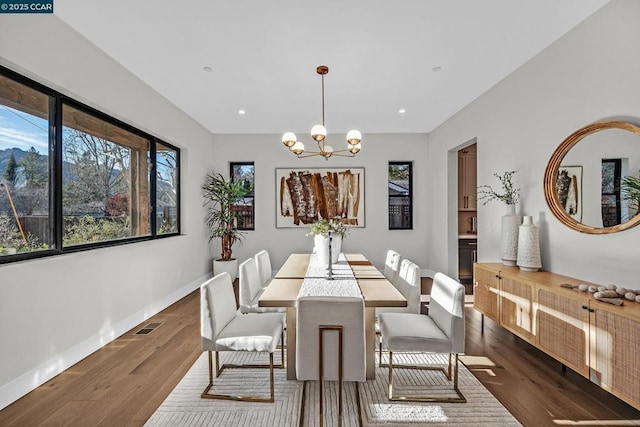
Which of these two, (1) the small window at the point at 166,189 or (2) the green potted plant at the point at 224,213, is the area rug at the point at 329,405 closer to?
(1) the small window at the point at 166,189

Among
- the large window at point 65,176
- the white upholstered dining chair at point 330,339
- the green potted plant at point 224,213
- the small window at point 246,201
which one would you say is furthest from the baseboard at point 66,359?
the small window at point 246,201

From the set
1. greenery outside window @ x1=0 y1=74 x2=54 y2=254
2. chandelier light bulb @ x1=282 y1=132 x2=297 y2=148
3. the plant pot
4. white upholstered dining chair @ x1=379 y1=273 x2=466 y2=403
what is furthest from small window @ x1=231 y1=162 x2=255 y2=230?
white upholstered dining chair @ x1=379 y1=273 x2=466 y2=403

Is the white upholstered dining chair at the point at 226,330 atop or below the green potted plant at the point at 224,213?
below

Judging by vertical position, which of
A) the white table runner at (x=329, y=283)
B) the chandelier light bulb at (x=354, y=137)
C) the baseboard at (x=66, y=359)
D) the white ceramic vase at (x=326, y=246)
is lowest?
the baseboard at (x=66, y=359)

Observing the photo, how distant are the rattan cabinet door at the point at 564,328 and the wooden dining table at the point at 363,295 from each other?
1164mm

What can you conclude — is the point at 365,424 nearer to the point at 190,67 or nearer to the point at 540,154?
the point at 540,154

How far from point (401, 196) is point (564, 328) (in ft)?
13.1

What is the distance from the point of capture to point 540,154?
2990 millimetres

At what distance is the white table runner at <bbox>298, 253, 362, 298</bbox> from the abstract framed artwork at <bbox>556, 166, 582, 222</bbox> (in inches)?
74.4

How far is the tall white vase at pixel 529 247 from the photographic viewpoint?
2.82 metres

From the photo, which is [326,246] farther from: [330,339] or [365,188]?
[365,188]

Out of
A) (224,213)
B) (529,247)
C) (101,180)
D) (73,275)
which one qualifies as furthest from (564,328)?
(224,213)

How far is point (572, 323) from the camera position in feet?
7.00

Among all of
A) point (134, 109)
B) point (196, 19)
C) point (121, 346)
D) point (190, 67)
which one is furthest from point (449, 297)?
point (134, 109)
